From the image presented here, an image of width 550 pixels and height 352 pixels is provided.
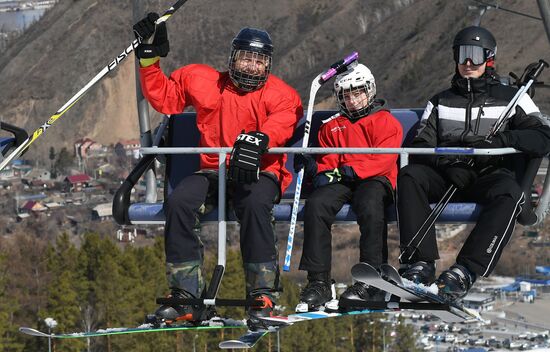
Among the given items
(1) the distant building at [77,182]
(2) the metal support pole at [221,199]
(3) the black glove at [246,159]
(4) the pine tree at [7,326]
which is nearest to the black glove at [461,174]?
(3) the black glove at [246,159]

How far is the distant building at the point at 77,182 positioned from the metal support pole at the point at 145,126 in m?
155

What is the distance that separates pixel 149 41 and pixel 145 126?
795mm

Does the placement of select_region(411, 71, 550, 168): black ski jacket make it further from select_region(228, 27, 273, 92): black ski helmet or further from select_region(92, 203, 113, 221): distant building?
select_region(92, 203, 113, 221): distant building

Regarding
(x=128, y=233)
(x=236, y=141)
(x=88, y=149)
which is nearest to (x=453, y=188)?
(x=236, y=141)

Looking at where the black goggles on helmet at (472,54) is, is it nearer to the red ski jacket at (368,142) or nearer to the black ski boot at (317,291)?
the red ski jacket at (368,142)

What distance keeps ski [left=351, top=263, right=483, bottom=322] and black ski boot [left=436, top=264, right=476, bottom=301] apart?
8cm

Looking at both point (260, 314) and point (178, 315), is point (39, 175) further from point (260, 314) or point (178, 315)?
point (260, 314)

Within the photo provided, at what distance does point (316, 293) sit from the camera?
9672 millimetres

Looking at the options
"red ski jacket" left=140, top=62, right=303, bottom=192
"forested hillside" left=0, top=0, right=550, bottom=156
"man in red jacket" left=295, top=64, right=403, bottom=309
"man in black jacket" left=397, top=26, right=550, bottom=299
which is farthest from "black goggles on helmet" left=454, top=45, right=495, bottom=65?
"forested hillside" left=0, top=0, right=550, bottom=156

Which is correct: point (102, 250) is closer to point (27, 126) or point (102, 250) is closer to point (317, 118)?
point (317, 118)

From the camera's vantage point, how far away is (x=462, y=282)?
942cm

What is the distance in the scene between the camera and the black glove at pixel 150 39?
10.2m

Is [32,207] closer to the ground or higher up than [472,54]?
closer to the ground

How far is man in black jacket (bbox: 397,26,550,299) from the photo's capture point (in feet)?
31.3
